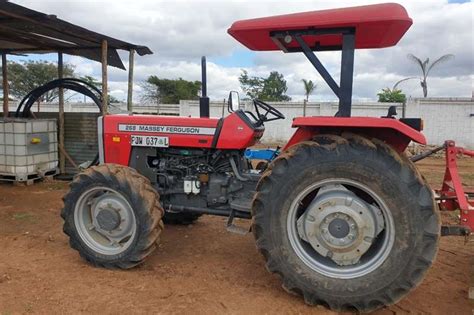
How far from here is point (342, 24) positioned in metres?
3.28

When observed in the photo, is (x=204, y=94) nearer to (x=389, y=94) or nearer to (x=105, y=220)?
(x=105, y=220)

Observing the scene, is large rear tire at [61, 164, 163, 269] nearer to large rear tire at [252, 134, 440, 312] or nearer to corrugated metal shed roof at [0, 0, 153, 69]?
large rear tire at [252, 134, 440, 312]

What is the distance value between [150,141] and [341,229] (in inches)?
Answer: 82.8

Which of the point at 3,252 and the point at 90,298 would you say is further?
the point at 3,252

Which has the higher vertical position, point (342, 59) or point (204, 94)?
point (342, 59)

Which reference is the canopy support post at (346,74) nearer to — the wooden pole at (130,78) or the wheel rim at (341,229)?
the wheel rim at (341,229)

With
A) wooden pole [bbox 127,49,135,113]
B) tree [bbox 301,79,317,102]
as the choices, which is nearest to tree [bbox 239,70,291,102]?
tree [bbox 301,79,317,102]

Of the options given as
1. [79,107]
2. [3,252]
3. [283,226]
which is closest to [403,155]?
[283,226]

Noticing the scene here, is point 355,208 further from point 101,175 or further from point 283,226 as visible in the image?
point 101,175

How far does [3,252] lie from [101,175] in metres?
1.55

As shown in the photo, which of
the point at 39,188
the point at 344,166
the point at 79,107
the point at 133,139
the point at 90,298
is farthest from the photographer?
the point at 79,107

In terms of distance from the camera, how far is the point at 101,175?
4.06 m

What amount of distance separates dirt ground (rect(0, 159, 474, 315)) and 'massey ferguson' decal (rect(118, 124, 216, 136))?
1261 mm

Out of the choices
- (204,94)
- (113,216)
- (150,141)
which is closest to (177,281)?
(113,216)
